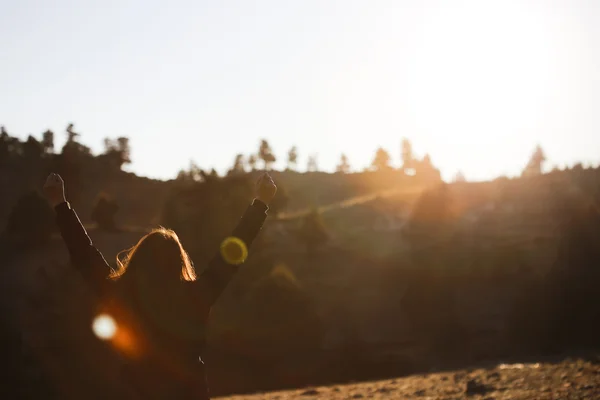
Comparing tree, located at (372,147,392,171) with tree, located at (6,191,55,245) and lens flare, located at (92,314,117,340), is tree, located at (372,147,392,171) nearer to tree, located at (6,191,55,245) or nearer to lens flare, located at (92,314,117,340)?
tree, located at (6,191,55,245)

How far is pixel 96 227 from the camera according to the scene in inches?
2653

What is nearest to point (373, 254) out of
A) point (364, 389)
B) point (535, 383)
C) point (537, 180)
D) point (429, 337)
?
point (429, 337)

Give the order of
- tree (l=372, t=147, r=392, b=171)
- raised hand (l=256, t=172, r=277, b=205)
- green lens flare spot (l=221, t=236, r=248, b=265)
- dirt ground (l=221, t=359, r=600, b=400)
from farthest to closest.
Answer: tree (l=372, t=147, r=392, b=171) < dirt ground (l=221, t=359, r=600, b=400) < raised hand (l=256, t=172, r=277, b=205) < green lens flare spot (l=221, t=236, r=248, b=265)

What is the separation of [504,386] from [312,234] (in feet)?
148

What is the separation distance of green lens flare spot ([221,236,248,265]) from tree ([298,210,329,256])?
5319cm

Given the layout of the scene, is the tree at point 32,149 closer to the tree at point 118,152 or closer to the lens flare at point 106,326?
the tree at point 118,152

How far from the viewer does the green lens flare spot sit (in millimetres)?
3777

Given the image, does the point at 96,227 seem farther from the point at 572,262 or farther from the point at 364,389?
the point at 364,389

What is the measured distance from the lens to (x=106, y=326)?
358 centimetres

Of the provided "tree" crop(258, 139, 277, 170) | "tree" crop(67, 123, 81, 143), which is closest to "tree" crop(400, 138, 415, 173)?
"tree" crop(258, 139, 277, 170)

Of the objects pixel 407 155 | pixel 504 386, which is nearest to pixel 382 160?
pixel 407 155

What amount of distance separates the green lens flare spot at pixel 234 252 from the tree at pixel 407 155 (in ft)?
456

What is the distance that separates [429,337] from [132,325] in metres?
36.5

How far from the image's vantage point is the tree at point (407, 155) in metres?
141
